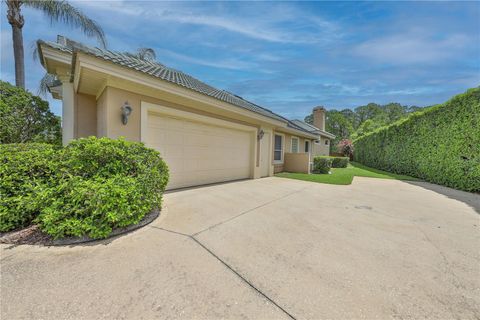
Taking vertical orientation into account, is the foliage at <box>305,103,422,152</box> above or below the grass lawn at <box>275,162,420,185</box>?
above

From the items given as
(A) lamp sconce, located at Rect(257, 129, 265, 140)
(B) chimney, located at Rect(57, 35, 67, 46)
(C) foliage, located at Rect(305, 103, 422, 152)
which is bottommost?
(A) lamp sconce, located at Rect(257, 129, 265, 140)

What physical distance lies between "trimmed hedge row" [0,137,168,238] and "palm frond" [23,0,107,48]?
8.22 m

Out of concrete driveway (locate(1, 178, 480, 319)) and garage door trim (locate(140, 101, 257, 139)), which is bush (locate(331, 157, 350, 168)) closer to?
garage door trim (locate(140, 101, 257, 139))

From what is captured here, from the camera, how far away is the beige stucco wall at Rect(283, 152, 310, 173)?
1223cm

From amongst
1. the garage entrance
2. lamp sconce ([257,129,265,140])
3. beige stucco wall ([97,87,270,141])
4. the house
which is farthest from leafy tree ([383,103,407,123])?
beige stucco wall ([97,87,270,141])

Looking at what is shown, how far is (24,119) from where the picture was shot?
18.3 ft

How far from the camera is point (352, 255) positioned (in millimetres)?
2699

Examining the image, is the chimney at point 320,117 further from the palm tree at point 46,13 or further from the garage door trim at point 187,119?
the palm tree at point 46,13

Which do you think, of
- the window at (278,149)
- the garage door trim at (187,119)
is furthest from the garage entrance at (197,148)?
the window at (278,149)

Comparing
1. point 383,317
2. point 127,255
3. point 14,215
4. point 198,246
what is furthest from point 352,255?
point 14,215

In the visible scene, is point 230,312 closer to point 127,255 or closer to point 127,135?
point 127,255

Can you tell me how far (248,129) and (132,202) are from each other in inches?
259

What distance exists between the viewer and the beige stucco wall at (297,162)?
1223 centimetres

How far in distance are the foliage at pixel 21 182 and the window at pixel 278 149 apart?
1042 cm
